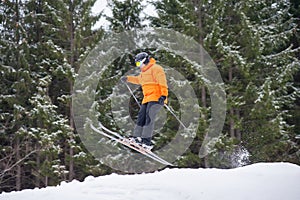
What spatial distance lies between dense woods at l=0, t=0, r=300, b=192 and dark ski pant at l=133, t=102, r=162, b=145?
5.71 meters

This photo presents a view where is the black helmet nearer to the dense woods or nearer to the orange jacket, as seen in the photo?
the orange jacket

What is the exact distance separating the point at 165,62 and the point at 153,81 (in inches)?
292

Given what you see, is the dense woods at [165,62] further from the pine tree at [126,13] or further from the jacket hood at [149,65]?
the jacket hood at [149,65]

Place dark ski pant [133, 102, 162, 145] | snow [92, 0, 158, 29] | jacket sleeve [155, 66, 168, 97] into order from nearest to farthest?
1. jacket sleeve [155, 66, 168, 97]
2. dark ski pant [133, 102, 162, 145]
3. snow [92, 0, 158, 29]

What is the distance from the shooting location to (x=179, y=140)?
12.9 m

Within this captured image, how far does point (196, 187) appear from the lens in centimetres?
400

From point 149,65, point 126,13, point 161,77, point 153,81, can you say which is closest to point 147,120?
point 153,81

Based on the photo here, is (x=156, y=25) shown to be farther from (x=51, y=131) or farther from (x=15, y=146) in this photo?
(x=15, y=146)

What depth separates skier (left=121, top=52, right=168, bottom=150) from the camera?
6.20m

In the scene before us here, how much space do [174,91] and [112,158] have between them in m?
3.16

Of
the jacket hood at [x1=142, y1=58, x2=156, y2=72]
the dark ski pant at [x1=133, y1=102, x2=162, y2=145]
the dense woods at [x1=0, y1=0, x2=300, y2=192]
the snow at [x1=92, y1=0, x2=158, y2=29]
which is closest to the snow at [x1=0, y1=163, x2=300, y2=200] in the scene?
the dark ski pant at [x1=133, y1=102, x2=162, y2=145]

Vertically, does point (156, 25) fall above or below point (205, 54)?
above

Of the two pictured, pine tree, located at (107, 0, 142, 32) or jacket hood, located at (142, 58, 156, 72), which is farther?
pine tree, located at (107, 0, 142, 32)

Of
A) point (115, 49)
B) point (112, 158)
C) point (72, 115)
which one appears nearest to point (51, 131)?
point (72, 115)
